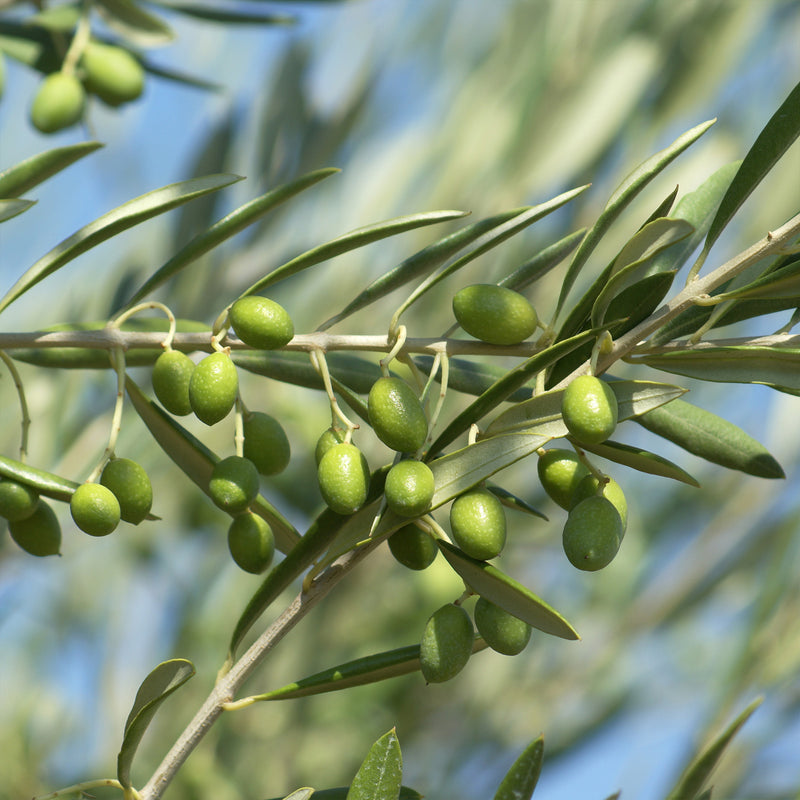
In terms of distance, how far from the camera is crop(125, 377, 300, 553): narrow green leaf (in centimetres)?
66

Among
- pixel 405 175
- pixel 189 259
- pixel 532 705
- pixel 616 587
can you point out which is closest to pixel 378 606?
pixel 532 705

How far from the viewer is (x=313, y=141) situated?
1.69m

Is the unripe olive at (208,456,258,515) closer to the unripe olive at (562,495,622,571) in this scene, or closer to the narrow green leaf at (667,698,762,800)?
the unripe olive at (562,495,622,571)

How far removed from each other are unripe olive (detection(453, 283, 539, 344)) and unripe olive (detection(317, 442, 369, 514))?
0.12 meters

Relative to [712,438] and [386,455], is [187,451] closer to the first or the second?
[712,438]

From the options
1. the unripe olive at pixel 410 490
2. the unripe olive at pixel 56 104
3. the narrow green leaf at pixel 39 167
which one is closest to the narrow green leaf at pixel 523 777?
the unripe olive at pixel 410 490

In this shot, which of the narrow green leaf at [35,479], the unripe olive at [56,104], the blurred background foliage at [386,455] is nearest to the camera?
the narrow green leaf at [35,479]

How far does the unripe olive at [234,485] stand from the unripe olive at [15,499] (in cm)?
12

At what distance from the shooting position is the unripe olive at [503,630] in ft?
1.83

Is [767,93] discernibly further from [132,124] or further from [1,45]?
[132,124]

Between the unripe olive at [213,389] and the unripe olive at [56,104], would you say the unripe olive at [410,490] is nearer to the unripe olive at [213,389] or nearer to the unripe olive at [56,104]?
the unripe olive at [213,389]

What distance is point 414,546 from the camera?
22.9 inches

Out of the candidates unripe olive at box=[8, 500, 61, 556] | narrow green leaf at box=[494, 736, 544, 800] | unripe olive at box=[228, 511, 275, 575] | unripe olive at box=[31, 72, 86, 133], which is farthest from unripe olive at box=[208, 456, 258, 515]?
unripe olive at box=[31, 72, 86, 133]

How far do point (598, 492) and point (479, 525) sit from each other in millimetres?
83
